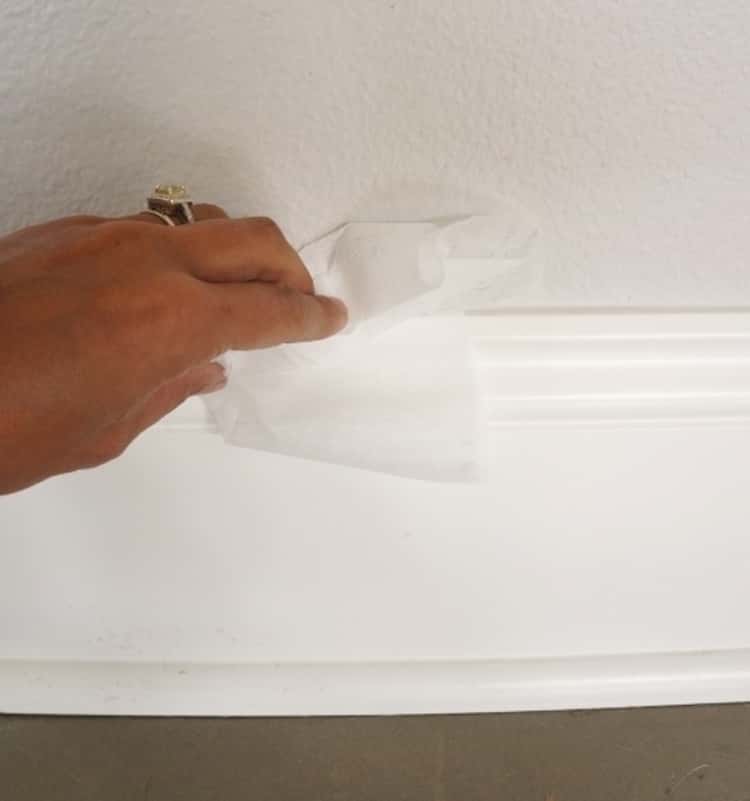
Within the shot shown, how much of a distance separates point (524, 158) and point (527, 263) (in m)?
0.06

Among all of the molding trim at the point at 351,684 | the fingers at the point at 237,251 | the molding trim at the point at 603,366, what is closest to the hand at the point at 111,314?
the fingers at the point at 237,251

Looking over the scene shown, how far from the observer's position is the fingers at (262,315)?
11.4 inches

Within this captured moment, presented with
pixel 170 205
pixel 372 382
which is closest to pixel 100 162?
pixel 170 205

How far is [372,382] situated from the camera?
0.42m

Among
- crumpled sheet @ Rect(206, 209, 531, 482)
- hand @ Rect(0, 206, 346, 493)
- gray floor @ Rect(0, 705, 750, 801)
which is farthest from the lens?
gray floor @ Rect(0, 705, 750, 801)

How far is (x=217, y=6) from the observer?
0.91 feet

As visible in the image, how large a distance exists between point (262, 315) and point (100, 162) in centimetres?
10

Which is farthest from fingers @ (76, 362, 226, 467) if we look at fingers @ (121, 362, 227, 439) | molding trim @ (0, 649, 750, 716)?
molding trim @ (0, 649, 750, 716)

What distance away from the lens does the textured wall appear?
0.28 m

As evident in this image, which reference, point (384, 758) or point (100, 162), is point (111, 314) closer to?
point (100, 162)

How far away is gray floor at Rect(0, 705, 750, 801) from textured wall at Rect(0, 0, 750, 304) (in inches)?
18.8

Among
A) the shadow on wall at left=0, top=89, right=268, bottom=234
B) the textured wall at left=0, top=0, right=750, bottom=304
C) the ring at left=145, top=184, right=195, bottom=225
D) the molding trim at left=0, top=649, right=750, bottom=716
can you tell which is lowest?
the molding trim at left=0, top=649, right=750, bottom=716

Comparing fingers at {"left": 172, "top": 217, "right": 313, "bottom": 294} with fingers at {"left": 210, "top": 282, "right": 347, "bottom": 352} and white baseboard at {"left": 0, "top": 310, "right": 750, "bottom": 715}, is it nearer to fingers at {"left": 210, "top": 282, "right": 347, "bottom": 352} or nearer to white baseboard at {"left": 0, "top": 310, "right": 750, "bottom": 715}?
fingers at {"left": 210, "top": 282, "right": 347, "bottom": 352}

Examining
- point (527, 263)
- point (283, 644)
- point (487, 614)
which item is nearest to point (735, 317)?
point (527, 263)
